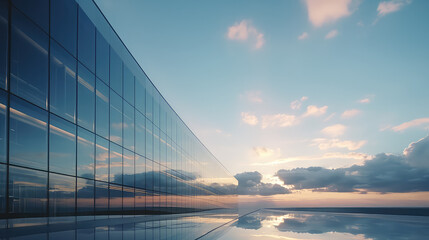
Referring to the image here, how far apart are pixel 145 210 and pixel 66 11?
16.3 m

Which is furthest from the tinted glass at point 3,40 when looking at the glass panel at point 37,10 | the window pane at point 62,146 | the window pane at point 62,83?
the window pane at point 62,146

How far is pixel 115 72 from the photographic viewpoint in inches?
814

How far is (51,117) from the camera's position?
1305 centimetres

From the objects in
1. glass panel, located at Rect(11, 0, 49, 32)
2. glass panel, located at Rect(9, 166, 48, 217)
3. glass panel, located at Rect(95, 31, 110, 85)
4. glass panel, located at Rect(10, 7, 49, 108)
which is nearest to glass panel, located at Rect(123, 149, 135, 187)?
glass panel, located at Rect(95, 31, 110, 85)

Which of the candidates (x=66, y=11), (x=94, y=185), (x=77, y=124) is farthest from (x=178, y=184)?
(x=66, y=11)

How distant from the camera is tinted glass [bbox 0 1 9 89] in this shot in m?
10.5

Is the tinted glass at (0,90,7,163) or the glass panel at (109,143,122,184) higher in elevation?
the tinted glass at (0,90,7,163)

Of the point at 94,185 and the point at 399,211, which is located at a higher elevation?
the point at 94,185

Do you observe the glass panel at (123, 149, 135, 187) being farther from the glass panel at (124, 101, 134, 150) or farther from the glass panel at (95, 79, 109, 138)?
the glass panel at (95, 79, 109, 138)

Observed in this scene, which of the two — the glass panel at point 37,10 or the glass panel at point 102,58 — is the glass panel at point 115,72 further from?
the glass panel at point 37,10

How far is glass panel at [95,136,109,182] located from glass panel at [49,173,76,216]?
8.34ft

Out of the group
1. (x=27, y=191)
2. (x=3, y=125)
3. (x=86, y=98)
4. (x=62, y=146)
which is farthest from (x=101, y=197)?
(x=3, y=125)

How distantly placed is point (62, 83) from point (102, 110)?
4291 millimetres

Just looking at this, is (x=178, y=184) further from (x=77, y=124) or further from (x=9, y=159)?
(x=9, y=159)
